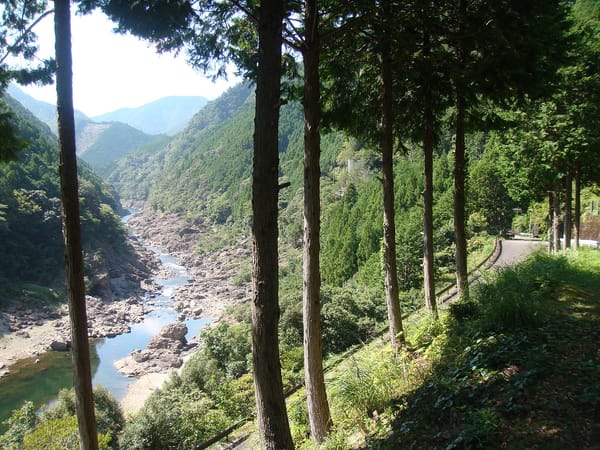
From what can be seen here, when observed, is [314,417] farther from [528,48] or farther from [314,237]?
[528,48]

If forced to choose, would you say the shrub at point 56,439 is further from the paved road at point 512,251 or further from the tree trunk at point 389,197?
the paved road at point 512,251

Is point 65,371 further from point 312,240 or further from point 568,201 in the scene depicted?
point 568,201

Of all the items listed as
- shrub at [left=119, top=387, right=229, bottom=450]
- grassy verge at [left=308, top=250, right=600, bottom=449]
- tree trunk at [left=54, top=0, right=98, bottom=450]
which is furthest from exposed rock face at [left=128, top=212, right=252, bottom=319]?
grassy verge at [left=308, top=250, right=600, bottom=449]

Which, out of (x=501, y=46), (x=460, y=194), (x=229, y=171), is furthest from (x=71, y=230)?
(x=229, y=171)

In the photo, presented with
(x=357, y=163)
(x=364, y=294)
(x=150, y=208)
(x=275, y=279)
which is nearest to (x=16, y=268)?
(x=364, y=294)

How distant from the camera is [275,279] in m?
4.34

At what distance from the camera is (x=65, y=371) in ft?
108

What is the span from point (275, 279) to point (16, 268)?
58.8 metres

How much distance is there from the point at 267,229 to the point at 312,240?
5.00ft

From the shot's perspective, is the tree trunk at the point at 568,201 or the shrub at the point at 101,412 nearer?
the tree trunk at the point at 568,201

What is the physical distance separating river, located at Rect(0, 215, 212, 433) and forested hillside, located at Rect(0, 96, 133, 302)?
43.9 feet

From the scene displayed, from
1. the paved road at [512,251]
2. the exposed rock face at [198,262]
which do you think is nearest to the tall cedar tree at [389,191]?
the paved road at [512,251]

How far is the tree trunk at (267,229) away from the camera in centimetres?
430

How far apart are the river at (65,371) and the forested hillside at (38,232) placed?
13.4m
